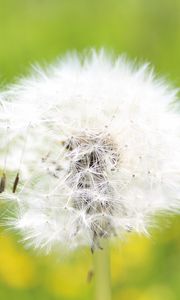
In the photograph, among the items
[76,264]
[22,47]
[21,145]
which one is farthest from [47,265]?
[22,47]

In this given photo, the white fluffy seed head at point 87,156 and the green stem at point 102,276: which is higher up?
the white fluffy seed head at point 87,156

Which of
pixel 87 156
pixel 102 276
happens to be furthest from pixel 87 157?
pixel 102 276

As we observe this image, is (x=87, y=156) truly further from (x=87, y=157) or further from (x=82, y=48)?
(x=82, y=48)

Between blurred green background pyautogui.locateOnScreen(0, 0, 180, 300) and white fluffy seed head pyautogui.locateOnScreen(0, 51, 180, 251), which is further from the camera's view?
blurred green background pyautogui.locateOnScreen(0, 0, 180, 300)

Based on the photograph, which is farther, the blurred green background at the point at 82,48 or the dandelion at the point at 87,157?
the blurred green background at the point at 82,48

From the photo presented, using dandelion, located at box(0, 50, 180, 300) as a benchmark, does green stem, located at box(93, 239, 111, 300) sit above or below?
below
